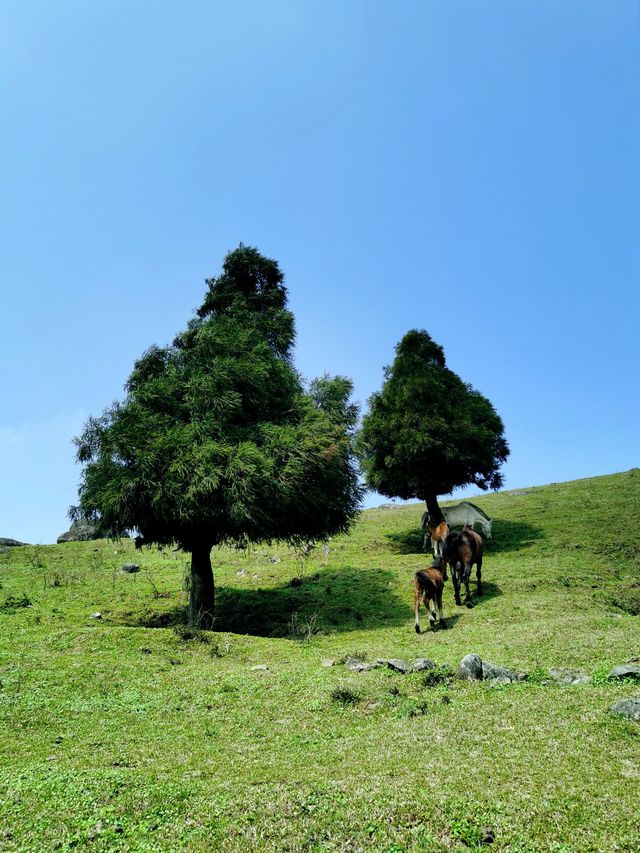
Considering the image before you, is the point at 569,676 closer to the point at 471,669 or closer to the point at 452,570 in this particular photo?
the point at 471,669

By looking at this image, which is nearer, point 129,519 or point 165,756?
point 165,756

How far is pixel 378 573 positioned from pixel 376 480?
32.1 feet

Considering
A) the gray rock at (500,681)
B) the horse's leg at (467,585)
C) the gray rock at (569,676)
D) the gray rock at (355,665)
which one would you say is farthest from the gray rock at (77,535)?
the gray rock at (569,676)

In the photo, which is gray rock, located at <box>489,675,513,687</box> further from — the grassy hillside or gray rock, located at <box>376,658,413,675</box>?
gray rock, located at <box>376,658,413,675</box>

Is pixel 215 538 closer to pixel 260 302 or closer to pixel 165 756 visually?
pixel 260 302

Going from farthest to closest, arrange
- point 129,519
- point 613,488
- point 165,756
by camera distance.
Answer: point 613,488
point 129,519
point 165,756

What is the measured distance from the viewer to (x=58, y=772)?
269 inches

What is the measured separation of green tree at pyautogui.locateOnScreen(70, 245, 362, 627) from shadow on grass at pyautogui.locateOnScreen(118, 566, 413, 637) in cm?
148

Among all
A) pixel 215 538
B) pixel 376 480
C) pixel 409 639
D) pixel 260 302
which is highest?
pixel 260 302

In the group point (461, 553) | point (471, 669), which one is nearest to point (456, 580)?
point (461, 553)

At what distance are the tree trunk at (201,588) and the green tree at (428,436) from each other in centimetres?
1394

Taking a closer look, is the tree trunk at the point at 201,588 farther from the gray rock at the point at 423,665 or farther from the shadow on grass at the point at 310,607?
the gray rock at the point at 423,665

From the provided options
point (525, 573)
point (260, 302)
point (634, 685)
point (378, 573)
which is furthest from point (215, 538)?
point (634, 685)

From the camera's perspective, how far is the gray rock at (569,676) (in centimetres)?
944
